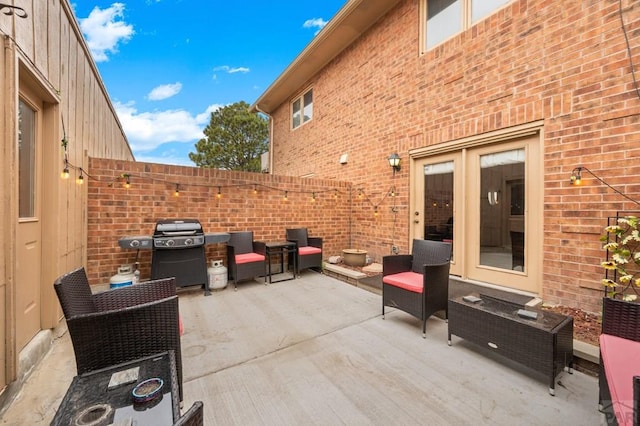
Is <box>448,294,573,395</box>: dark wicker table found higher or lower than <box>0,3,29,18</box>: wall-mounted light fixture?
lower

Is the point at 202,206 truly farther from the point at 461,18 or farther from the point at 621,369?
the point at 461,18

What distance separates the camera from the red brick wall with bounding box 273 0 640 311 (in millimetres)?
2854

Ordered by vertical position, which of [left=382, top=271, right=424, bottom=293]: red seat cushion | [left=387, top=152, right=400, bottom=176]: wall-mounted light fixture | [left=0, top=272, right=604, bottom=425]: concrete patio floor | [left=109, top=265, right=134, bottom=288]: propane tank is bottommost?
[left=0, top=272, right=604, bottom=425]: concrete patio floor

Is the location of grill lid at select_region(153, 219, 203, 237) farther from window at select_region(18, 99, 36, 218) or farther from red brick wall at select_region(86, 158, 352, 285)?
window at select_region(18, 99, 36, 218)

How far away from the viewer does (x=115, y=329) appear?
1.38 m

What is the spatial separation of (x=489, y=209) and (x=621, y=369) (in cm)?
289

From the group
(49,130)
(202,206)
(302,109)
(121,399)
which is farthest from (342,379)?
(302,109)

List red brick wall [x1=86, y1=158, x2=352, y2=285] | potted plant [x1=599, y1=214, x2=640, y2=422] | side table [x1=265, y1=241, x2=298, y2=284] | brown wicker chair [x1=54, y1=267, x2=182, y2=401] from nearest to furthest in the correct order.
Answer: brown wicker chair [x1=54, y1=267, x2=182, y2=401] < potted plant [x1=599, y1=214, x2=640, y2=422] < red brick wall [x1=86, y1=158, x2=352, y2=285] < side table [x1=265, y1=241, x2=298, y2=284]

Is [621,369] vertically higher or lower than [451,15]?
lower

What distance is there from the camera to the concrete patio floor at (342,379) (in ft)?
5.64

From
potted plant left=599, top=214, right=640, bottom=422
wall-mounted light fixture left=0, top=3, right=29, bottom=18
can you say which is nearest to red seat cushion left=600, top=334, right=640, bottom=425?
potted plant left=599, top=214, right=640, bottom=422

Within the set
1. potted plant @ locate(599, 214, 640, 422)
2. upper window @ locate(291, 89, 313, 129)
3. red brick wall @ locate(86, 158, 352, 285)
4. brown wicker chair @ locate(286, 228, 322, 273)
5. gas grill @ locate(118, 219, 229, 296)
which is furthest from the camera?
upper window @ locate(291, 89, 313, 129)

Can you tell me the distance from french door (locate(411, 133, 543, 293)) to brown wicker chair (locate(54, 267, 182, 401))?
416 cm

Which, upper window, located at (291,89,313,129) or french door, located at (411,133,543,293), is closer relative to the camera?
french door, located at (411,133,543,293)
